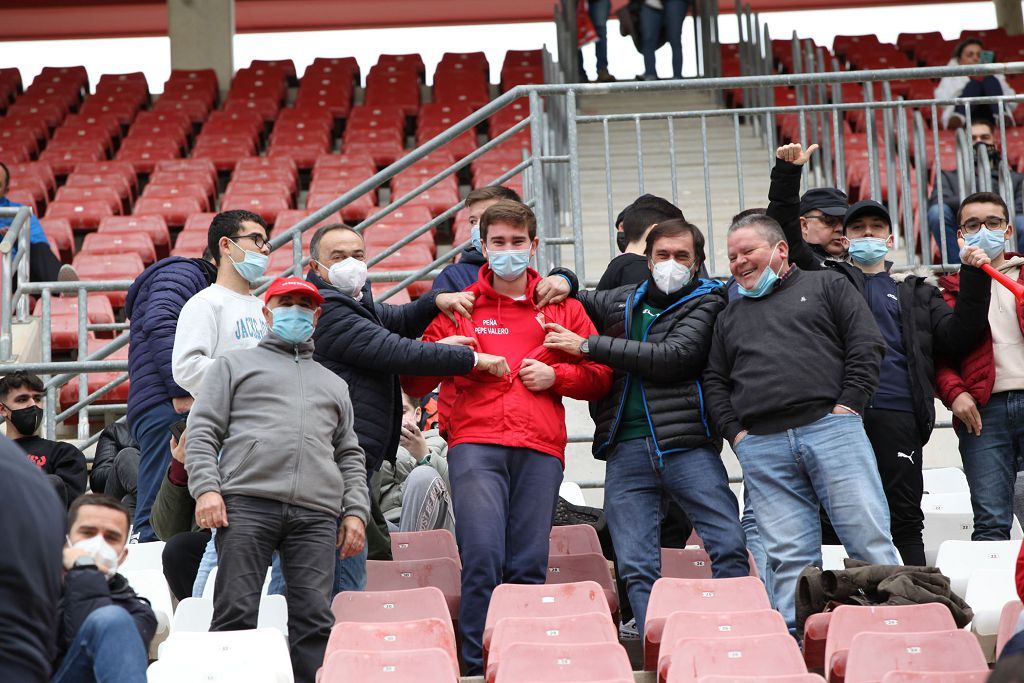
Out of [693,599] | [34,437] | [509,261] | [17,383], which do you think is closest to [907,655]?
[693,599]

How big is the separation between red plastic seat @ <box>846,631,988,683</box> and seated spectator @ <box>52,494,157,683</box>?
1970mm

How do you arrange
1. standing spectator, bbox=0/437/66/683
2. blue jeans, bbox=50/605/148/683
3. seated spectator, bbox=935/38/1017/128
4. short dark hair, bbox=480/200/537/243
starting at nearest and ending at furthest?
standing spectator, bbox=0/437/66/683, blue jeans, bbox=50/605/148/683, short dark hair, bbox=480/200/537/243, seated spectator, bbox=935/38/1017/128

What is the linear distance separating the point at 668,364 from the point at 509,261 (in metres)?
0.67

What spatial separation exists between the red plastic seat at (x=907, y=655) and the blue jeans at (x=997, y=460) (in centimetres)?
121

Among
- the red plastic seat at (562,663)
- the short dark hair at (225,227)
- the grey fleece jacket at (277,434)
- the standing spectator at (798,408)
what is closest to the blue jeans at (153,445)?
the short dark hair at (225,227)

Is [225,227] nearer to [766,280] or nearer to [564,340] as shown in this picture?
[564,340]

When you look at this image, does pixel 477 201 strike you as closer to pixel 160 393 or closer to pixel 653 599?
pixel 160 393

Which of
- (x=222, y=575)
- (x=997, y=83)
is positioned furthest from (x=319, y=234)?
(x=997, y=83)

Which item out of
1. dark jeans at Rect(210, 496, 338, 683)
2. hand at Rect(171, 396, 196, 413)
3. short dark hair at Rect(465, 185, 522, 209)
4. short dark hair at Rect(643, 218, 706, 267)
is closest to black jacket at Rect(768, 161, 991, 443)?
short dark hair at Rect(643, 218, 706, 267)

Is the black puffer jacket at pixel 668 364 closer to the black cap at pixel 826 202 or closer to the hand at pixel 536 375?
the hand at pixel 536 375

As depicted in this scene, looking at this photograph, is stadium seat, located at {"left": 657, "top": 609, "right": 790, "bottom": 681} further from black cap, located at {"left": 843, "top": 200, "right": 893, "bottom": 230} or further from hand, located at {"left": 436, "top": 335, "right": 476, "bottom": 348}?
black cap, located at {"left": 843, "top": 200, "right": 893, "bottom": 230}

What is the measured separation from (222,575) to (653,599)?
1.34 meters

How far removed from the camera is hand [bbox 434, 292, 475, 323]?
500 centimetres

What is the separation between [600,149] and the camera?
36.2 ft
